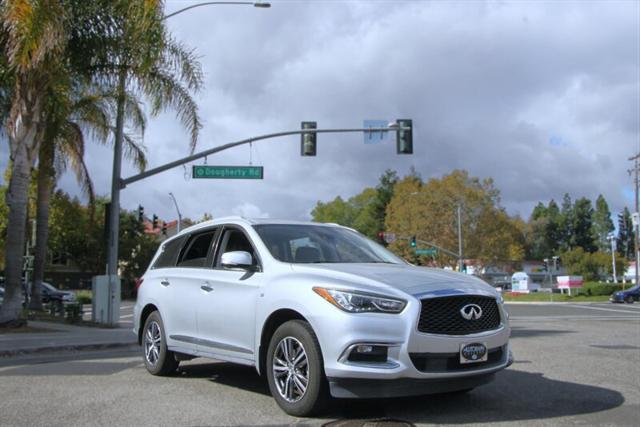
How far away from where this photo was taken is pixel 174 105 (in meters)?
19.4

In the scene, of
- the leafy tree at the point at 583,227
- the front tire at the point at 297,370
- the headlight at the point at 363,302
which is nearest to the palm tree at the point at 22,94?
the front tire at the point at 297,370

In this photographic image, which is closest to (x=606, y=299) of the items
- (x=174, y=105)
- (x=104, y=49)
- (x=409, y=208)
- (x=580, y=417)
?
(x=409, y=208)

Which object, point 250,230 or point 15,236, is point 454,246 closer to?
point 15,236

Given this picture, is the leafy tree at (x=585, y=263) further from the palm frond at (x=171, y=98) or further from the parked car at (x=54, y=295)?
the palm frond at (x=171, y=98)

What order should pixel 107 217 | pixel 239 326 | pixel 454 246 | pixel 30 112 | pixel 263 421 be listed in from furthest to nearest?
1. pixel 454 246
2. pixel 107 217
3. pixel 30 112
4. pixel 239 326
5. pixel 263 421

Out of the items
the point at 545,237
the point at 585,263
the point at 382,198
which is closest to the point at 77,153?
the point at 382,198

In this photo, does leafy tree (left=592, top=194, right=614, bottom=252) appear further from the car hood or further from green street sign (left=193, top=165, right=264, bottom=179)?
the car hood

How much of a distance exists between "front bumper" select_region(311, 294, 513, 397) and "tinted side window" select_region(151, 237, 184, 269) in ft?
10.9

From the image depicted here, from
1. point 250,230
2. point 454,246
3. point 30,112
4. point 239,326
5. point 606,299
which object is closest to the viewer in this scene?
point 239,326

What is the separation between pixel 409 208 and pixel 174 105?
44199mm

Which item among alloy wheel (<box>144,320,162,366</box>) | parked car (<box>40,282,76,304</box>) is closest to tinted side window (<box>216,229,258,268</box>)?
alloy wheel (<box>144,320,162,366</box>)

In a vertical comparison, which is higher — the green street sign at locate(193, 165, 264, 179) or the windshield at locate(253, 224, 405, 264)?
the green street sign at locate(193, 165, 264, 179)

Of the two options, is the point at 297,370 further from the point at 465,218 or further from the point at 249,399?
the point at 465,218

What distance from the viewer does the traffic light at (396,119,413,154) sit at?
2181 cm
